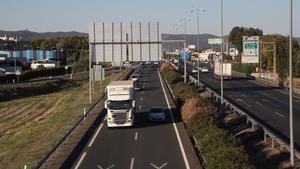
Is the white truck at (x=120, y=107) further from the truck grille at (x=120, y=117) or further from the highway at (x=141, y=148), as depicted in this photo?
the highway at (x=141, y=148)

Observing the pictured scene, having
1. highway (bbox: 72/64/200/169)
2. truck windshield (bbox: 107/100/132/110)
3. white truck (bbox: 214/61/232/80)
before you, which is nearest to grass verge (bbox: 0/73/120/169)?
highway (bbox: 72/64/200/169)

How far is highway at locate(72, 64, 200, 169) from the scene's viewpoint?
909 inches

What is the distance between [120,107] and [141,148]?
8.22 meters

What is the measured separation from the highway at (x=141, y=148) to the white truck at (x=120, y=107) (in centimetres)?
50

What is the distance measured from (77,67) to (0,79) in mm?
47320

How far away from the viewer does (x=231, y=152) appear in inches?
750

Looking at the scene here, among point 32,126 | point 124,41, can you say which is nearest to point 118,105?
point 32,126

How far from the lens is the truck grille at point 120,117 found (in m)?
34.8

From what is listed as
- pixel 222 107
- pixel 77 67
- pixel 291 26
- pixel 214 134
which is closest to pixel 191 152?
pixel 214 134

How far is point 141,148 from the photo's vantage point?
2736cm

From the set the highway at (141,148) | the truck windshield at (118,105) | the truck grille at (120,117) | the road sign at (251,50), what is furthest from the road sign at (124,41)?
the road sign at (251,50)

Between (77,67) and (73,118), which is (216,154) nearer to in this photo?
(73,118)

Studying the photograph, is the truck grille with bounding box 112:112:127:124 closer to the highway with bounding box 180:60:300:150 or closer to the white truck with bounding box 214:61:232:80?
the highway with bounding box 180:60:300:150

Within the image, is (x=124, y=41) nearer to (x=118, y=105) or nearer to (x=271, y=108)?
(x=271, y=108)
